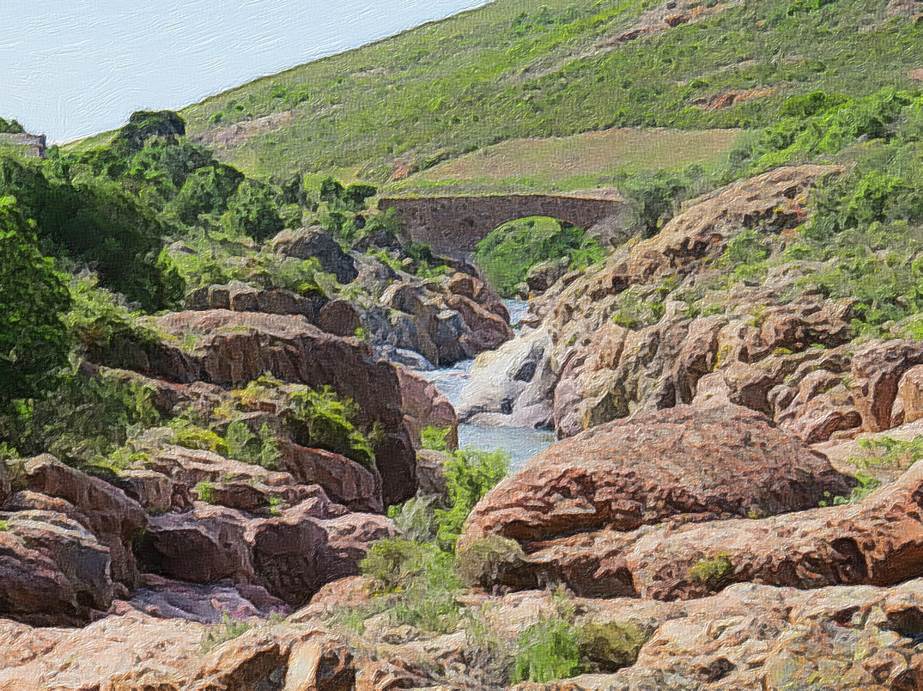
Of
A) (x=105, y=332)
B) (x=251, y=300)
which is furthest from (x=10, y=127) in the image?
(x=105, y=332)

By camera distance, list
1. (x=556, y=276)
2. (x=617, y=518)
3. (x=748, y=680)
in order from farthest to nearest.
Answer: (x=556, y=276), (x=617, y=518), (x=748, y=680)

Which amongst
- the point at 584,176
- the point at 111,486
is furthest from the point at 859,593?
the point at 584,176

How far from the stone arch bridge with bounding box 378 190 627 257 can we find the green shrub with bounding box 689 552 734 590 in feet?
209

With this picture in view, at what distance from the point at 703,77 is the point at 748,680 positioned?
8956 centimetres

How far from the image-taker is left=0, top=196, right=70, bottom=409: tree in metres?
14.8

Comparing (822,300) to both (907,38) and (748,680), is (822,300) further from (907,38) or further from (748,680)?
(907,38)

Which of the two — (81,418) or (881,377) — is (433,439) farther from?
(81,418)

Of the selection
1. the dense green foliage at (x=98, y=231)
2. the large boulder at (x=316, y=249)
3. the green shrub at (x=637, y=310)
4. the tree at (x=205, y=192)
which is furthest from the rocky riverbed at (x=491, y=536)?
the tree at (x=205, y=192)

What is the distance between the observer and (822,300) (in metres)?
28.9

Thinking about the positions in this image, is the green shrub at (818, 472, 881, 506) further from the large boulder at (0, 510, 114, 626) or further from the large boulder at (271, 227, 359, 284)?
the large boulder at (271, 227, 359, 284)

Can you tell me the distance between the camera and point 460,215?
76.2 metres

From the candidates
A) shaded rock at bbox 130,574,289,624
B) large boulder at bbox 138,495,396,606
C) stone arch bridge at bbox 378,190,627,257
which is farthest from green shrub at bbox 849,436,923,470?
stone arch bridge at bbox 378,190,627,257

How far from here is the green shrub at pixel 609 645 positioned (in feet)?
26.6

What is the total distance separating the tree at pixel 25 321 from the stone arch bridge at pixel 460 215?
58372 millimetres
